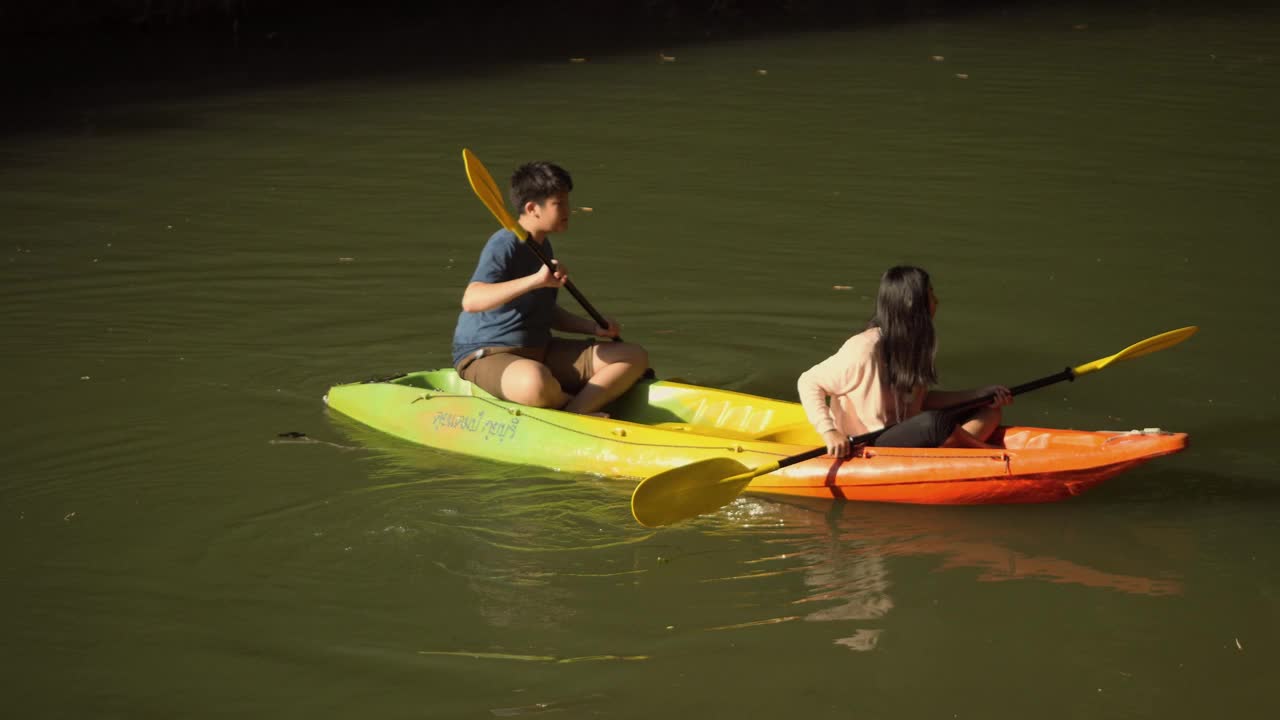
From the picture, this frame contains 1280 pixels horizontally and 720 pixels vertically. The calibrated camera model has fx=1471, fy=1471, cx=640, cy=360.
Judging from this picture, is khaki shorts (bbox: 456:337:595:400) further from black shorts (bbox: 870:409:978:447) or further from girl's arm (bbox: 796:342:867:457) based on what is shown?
black shorts (bbox: 870:409:978:447)

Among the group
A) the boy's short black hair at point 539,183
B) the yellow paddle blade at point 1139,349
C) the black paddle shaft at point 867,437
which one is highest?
the boy's short black hair at point 539,183

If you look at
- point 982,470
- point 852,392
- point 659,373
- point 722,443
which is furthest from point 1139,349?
point 659,373

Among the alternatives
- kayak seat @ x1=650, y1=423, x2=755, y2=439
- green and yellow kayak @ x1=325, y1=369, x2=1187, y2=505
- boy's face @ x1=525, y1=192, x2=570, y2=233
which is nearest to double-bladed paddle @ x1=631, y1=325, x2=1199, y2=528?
green and yellow kayak @ x1=325, y1=369, x2=1187, y2=505

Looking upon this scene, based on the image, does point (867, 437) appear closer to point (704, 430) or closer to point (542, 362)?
point (704, 430)

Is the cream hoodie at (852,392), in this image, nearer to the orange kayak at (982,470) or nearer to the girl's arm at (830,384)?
the girl's arm at (830,384)

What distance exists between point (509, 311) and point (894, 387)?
153 centimetres

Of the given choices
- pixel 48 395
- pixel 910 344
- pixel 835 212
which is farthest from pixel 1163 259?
pixel 48 395

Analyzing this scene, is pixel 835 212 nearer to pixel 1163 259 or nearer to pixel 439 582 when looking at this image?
pixel 1163 259

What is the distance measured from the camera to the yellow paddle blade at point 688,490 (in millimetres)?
4625

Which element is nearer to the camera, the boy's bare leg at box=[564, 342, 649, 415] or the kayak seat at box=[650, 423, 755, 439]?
the kayak seat at box=[650, 423, 755, 439]

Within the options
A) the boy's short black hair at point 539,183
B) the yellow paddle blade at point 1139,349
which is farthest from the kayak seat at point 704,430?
the yellow paddle blade at point 1139,349

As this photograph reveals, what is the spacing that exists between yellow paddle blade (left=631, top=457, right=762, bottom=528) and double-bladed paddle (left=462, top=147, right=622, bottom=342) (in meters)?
1.03

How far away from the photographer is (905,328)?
4.82 m

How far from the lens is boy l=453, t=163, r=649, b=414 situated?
5.38 metres
